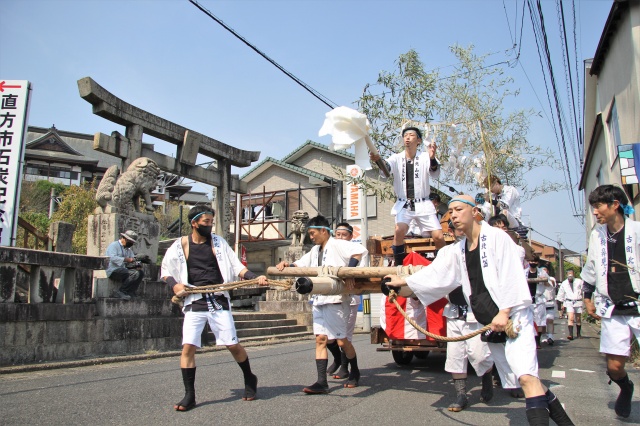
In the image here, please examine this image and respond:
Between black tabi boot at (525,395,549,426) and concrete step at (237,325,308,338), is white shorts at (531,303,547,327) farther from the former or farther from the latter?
black tabi boot at (525,395,549,426)

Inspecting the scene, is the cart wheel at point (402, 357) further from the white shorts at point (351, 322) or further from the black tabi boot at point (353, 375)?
the black tabi boot at point (353, 375)

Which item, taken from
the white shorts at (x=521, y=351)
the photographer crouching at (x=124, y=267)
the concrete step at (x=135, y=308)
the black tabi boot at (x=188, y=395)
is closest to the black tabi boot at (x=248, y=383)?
the black tabi boot at (x=188, y=395)

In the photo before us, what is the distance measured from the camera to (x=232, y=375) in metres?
7.47

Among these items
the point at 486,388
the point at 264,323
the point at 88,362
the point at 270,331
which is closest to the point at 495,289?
the point at 486,388

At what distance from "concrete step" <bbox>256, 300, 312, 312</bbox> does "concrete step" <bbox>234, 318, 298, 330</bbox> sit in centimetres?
66

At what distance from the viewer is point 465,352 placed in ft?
18.3

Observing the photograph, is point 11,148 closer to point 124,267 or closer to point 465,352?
point 124,267

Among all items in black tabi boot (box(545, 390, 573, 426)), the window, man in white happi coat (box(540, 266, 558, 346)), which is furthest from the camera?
man in white happi coat (box(540, 266, 558, 346))

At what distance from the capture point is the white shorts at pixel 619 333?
192 inches

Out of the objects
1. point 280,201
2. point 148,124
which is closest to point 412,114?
point 148,124

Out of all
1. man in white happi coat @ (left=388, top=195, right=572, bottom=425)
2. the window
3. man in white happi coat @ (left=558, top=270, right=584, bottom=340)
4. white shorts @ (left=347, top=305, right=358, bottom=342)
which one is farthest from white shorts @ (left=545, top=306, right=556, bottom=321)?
man in white happi coat @ (left=388, top=195, right=572, bottom=425)

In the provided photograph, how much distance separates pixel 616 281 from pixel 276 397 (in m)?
3.76

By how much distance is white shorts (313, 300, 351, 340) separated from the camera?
6.33 m

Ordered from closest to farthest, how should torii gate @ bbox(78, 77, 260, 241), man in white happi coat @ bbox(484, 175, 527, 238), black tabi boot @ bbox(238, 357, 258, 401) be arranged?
black tabi boot @ bbox(238, 357, 258, 401) < man in white happi coat @ bbox(484, 175, 527, 238) < torii gate @ bbox(78, 77, 260, 241)
